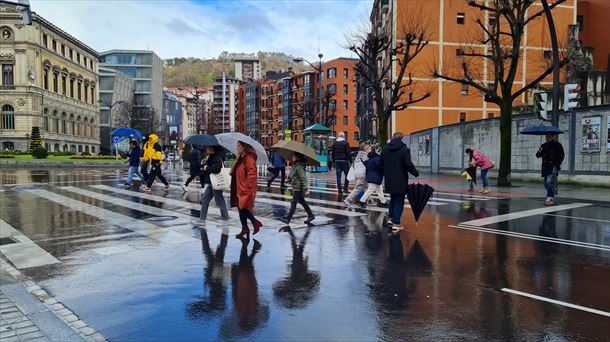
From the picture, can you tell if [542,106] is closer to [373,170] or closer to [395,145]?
[373,170]

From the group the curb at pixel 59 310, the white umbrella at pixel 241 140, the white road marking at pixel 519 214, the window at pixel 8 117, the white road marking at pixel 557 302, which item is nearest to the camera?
the curb at pixel 59 310

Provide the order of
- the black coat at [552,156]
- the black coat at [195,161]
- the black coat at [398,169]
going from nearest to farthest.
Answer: the black coat at [398,169]
the black coat at [552,156]
the black coat at [195,161]

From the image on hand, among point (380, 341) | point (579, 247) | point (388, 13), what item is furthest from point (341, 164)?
point (388, 13)

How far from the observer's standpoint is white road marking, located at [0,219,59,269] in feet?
21.5

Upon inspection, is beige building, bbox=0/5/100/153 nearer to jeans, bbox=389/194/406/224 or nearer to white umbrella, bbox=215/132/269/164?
white umbrella, bbox=215/132/269/164

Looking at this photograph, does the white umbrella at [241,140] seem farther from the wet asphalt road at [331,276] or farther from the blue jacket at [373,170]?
the blue jacket at [373,170]

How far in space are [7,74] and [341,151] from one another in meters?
60.9

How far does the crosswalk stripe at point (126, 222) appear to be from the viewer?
26.9 feet

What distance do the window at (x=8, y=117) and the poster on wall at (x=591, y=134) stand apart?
63736 millimetres

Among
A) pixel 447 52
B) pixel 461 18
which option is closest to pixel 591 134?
pixel 447 52

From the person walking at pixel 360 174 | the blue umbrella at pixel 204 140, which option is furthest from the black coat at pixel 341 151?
the blue umbrella at pixel 204 140

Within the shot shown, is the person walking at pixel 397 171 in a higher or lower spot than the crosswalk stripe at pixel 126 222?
higher

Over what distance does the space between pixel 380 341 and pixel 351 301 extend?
1030mm

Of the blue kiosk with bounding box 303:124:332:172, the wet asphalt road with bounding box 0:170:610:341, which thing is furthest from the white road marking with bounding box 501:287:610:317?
the blue kiosk with bounding box 303:124:332:172
